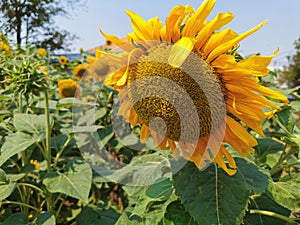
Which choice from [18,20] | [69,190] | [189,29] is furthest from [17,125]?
[18,20]

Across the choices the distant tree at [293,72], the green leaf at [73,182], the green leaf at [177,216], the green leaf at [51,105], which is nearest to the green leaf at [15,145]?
the green leaf at [73,182]

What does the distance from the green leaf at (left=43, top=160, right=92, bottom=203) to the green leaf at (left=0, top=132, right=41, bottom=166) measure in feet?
0.39

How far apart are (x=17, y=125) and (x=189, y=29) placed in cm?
80

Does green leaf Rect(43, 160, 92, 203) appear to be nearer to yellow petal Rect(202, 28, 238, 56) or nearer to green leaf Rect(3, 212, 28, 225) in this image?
green leaf Rect(3, 212, 28, 225)

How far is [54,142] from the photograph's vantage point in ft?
4.45

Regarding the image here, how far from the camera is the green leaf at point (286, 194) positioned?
2.42 ft

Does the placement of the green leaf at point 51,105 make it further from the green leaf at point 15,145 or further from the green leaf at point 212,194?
the green leaf at point 212,194

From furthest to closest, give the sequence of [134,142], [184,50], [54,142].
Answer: [134,142]
[54,142]
[184,50]

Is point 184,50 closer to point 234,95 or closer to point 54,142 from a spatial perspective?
point 234,95

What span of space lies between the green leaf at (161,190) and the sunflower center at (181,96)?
180mm

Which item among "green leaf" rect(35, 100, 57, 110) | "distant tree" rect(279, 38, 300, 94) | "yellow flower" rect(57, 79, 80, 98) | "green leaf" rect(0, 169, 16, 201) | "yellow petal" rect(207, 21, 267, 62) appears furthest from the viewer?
"distant tree" rect(279, 38, 300, 94)

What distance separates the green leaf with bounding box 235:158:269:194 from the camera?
Answer: 0.67m

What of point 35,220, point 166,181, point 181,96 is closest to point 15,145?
point 35,220

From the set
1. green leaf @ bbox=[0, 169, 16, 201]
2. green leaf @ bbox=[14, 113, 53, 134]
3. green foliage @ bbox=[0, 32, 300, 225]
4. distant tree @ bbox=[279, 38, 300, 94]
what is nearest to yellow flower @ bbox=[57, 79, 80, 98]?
green foliage @ bbox=[0, 32, 300, 225]
